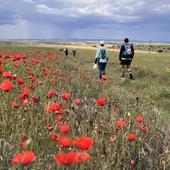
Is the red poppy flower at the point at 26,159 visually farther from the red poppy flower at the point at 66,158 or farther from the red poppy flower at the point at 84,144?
the red poppy flower at the point at 84,144

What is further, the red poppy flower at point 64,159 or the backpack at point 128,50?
the backpack at point 128,50

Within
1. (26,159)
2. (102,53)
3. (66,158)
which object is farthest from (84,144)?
(102,53)

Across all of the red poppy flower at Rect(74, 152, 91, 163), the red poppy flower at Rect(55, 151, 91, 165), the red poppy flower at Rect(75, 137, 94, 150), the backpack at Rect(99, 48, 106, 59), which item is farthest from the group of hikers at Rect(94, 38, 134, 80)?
the red poppy flower at Rect(55, 151, 91, 165)

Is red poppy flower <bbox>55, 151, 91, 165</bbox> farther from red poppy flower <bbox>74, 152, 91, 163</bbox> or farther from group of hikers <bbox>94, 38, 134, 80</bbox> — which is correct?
group of hikers <bbox>94, 38, 134, 80</bbox>

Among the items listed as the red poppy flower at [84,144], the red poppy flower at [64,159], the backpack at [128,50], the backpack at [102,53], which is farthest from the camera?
the backpack at [128,50]

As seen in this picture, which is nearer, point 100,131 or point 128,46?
point 100,131

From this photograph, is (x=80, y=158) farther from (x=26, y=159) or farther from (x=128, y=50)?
(x=128, y=50)

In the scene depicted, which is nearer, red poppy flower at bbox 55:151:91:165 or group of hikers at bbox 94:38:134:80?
red poppy flower at bbox 55:151:91:165

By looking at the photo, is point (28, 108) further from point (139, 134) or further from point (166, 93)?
point (166, 93)

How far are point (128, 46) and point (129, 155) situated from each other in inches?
618

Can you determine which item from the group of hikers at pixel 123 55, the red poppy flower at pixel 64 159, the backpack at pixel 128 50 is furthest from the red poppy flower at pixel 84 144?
the backpack at pixel 128 50

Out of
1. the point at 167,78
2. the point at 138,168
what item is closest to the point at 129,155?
the point at 138,168

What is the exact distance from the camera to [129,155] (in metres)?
4.64

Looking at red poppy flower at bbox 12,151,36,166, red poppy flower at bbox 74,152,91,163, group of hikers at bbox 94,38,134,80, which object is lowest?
group of hikers at bbox 94,38,134,80
